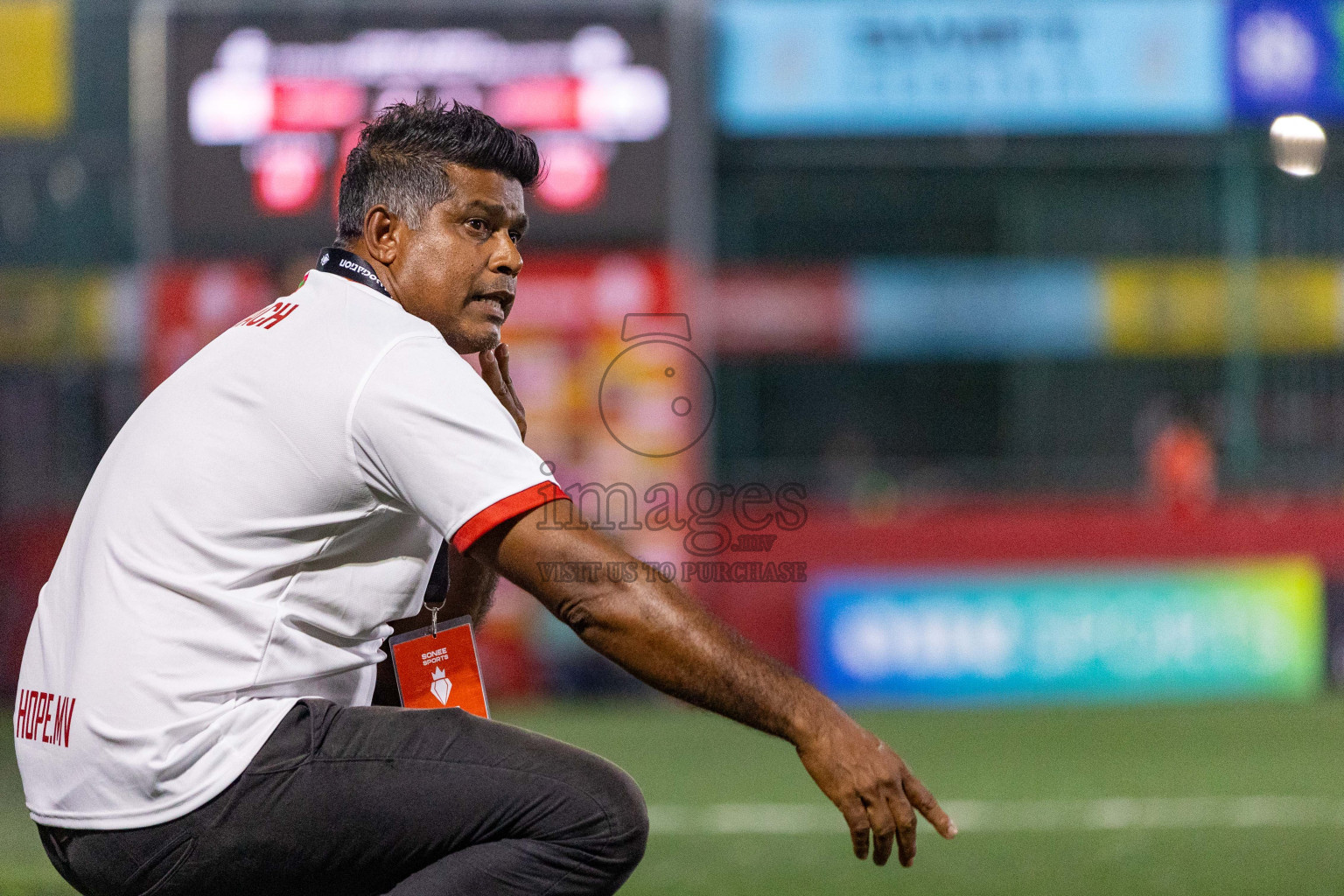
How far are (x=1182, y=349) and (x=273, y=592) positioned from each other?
16.4 meters

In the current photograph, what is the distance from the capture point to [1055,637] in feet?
36.9

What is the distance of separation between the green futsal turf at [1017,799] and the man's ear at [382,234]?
2995 mm

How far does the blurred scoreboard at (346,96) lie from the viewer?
10.7m

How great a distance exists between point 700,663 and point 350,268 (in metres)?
0.93

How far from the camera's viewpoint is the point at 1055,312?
17297 mm

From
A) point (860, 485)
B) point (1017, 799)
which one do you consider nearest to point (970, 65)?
point (860, 485)

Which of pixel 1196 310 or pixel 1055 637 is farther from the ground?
pixel 1196 310

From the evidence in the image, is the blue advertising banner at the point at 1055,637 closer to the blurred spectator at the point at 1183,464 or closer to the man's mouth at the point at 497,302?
the blurred spectator at the point at 1183,464

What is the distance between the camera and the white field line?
20.5 ft

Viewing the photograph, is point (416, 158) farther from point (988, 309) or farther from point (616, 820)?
point (988, 309)

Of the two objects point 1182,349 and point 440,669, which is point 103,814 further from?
point 1182,349

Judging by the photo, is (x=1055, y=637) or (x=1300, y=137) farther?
(x=1055, y=637)

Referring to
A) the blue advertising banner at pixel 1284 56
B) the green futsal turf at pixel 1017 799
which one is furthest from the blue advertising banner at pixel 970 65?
the green futsal turf at pixel 1017 799

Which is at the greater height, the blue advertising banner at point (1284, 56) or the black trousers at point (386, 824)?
the blue advertising banner at point (1284, 56)
